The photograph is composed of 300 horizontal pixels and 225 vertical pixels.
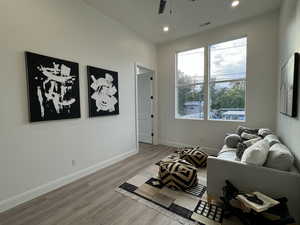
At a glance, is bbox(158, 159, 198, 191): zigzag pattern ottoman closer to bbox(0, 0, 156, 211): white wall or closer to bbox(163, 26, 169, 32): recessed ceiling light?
bbox(0, 0, 156, 211): white wall

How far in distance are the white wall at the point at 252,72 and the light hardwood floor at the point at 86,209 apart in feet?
8.06

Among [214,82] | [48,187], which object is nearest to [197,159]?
[214,82]

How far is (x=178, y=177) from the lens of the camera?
2.35 meters

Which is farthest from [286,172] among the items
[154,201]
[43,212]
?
[43,212]

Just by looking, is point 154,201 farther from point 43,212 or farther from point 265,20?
point 265,20

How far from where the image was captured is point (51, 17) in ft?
7.68

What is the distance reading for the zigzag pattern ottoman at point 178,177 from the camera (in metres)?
2.34

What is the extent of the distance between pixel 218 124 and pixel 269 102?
45.2 inches

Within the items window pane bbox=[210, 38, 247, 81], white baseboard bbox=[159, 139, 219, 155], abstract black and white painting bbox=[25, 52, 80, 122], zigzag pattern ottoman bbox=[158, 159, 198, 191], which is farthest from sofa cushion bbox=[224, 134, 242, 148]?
abstract black and white painting bbox=[25, 52, 80, 122]

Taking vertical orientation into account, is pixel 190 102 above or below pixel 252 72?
below

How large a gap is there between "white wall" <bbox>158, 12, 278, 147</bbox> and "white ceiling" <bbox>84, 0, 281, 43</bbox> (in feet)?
0.74

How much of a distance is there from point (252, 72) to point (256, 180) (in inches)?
103

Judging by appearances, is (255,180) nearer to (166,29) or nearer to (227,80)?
(227,80)

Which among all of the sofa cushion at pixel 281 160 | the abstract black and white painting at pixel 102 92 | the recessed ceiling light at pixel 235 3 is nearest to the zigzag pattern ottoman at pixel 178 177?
the sofa cushion at pixel 281 160
